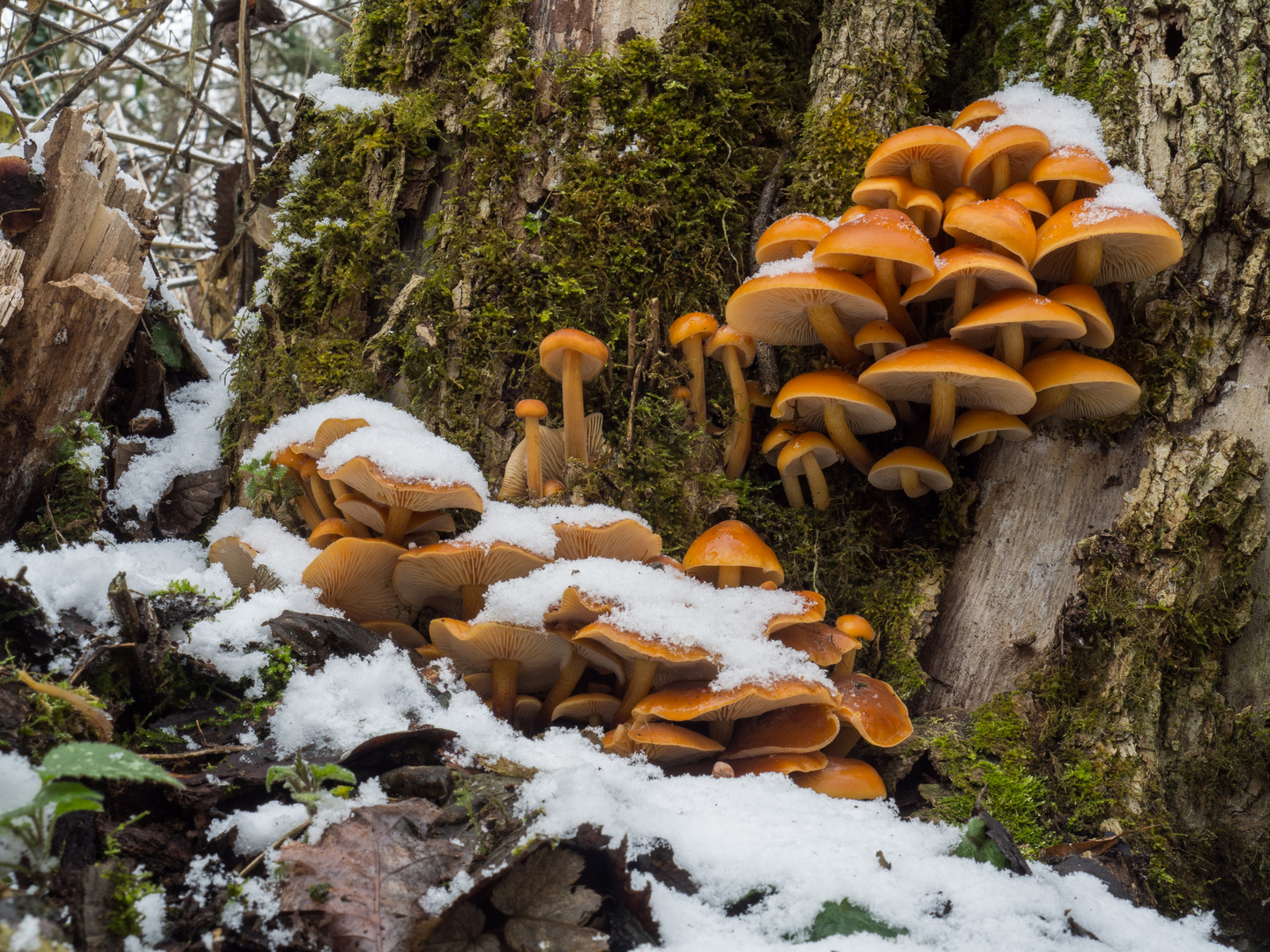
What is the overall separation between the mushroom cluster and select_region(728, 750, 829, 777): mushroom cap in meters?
1.09

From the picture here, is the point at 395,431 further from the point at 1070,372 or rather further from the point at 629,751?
the point at 1070,372

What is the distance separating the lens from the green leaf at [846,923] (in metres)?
1.77

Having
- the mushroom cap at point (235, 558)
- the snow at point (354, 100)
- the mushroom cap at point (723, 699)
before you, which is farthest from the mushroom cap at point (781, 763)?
the snow at point (354, 100)

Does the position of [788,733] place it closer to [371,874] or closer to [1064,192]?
[371,874]

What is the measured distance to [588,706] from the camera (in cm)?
251

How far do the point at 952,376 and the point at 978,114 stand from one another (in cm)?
A: 114

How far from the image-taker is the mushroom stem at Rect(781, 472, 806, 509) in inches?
126

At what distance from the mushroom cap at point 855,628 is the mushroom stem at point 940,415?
0.77 metres

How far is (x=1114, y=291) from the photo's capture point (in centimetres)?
309

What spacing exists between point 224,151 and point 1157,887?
30.1 feet

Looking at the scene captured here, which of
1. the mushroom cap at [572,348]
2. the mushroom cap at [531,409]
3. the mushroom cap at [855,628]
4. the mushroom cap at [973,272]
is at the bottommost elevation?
the mushroom cap at [855,628]

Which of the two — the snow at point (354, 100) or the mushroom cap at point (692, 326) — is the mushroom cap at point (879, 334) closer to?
the mushroom cap at point (692, 326)

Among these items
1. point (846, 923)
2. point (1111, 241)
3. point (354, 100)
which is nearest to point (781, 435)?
point (1111, 241)

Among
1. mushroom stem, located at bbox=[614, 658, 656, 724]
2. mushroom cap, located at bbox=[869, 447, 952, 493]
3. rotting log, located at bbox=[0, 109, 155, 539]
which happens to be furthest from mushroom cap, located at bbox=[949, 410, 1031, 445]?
rotting log, located at bbox=[0, 109, 155, 539]
